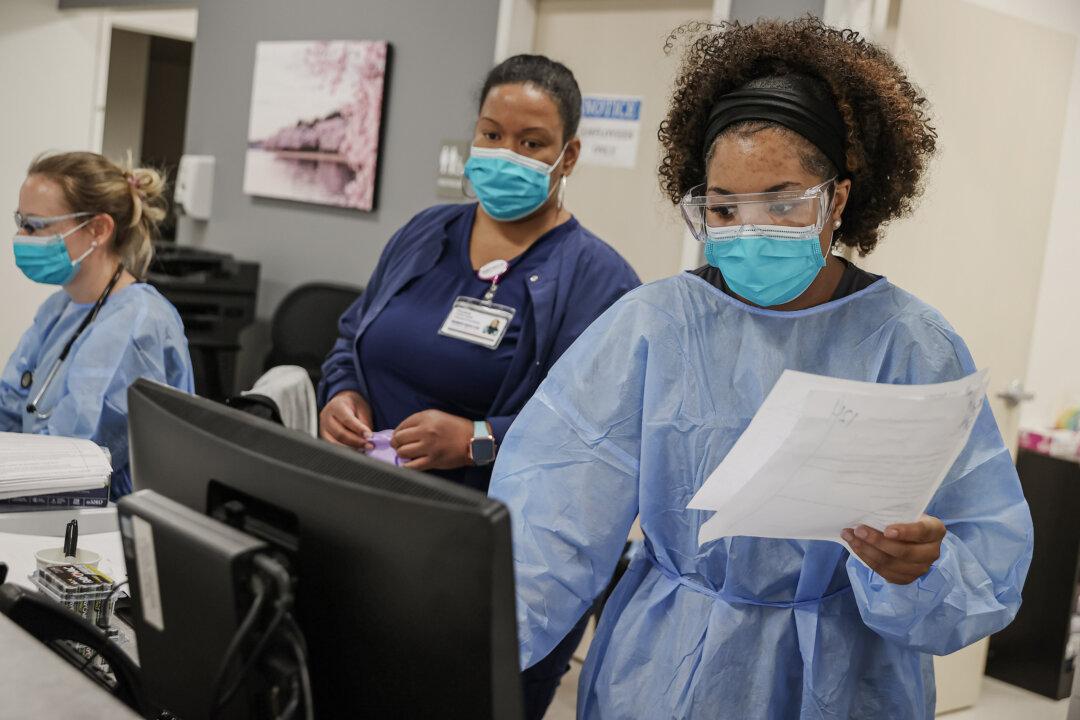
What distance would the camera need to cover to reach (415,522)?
80 centimetres

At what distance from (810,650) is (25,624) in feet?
2.98

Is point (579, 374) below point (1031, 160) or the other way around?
below

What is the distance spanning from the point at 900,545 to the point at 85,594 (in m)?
1.04

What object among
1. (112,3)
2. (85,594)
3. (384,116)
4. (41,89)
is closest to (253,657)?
(85,594)

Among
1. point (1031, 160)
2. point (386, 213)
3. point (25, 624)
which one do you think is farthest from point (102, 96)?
→ point (25, 624)

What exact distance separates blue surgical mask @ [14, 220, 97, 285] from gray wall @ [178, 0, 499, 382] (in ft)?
5.16

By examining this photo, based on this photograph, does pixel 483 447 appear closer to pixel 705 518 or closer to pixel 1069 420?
pixel 705 518

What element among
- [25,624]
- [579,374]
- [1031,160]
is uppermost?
[1031,160]

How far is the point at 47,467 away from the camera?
1.89 metres

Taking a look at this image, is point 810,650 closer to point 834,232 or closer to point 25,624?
point 834,232

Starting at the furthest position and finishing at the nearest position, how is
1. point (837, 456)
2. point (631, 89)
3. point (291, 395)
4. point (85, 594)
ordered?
point (631, 89) < point (291, 395) < point (85, 594) < point (837, 456)

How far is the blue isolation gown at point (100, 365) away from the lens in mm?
2162

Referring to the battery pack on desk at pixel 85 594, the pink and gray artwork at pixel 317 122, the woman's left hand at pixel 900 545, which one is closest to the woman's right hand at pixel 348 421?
the battery pack on desk at pixel 85 594

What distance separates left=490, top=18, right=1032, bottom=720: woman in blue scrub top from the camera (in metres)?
1.21
